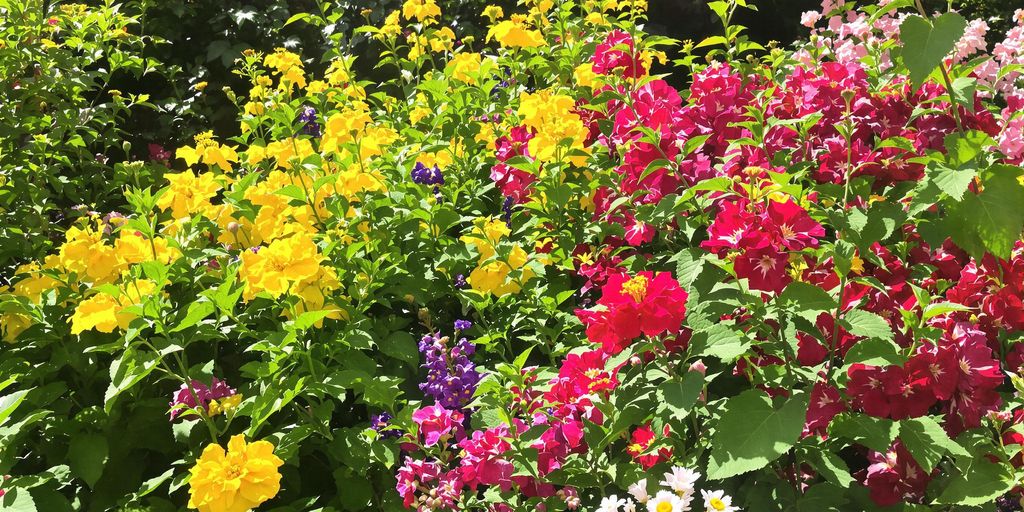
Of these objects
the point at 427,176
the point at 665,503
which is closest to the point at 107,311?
the point at 427,176

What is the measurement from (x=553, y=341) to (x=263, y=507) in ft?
2.70

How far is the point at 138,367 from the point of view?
1727 millimetres

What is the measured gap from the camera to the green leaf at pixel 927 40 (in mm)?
1265

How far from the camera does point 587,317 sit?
4.79ft

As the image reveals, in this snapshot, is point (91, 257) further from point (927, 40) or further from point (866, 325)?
point (927, 40)

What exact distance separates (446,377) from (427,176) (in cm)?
80

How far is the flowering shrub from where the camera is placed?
4.62 ft

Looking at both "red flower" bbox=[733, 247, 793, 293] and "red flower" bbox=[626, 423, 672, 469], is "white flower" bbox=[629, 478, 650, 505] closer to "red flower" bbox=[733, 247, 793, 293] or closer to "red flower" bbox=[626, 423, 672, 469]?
"red flower" bbox=[626, 423, 672, 469]

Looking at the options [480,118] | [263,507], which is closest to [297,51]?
[480,118]

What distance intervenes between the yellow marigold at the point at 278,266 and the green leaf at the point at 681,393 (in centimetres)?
81

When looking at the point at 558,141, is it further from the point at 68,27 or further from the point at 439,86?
the point at 68,27

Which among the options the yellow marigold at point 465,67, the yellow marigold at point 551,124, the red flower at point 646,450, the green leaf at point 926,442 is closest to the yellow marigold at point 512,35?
the yellow marigold at point 465,67

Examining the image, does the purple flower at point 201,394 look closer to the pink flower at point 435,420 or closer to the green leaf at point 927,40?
the pink flower at point 435,420

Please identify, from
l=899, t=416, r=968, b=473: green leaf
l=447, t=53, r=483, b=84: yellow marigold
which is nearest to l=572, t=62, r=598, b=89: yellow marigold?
l=447, t=53, r=483, b=84: yellow marigold
